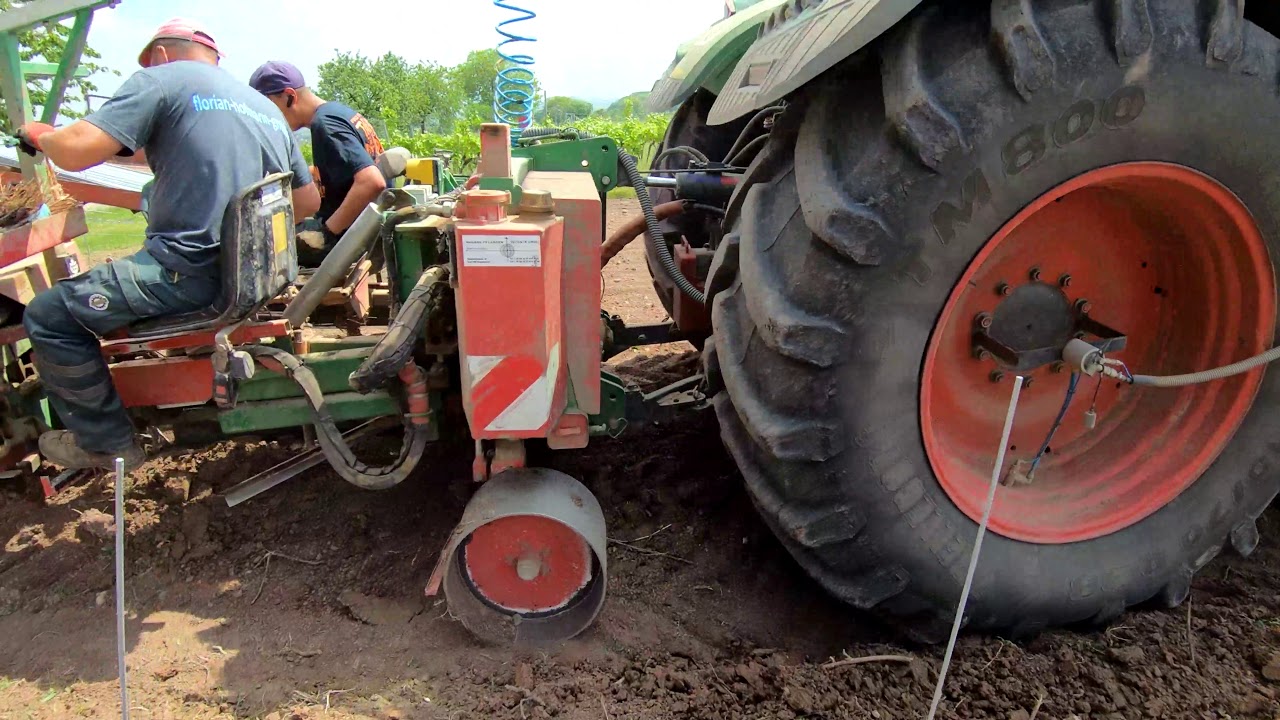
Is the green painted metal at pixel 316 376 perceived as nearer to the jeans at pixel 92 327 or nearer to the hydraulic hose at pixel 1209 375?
the jeans at pixel 92 327

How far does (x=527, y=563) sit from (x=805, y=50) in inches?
56.9

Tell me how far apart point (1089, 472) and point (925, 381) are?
775 millimetres

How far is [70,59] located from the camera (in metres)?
3.18

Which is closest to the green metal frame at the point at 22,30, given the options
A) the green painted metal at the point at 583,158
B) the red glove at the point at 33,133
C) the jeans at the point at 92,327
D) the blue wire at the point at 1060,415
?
the red glove at the point at 33,133

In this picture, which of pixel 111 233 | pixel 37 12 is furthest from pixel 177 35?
pixel 111 233

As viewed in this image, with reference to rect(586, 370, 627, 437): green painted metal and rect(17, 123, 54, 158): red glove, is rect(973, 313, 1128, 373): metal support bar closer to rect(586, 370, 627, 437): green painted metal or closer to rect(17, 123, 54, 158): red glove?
rect(586, 370, 627, 437): green painted metal

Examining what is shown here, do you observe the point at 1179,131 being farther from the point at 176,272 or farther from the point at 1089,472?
the point at 176,272

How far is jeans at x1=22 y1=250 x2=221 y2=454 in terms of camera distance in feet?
7.34

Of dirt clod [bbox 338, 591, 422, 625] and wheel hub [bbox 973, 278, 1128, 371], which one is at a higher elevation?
wheel hub [bbox 973, 278, 1128, 371]

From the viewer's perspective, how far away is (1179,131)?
1.79 m

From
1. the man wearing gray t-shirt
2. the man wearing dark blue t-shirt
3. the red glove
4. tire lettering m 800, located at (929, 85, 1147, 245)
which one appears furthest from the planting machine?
the man wearing dark blue t-shirt

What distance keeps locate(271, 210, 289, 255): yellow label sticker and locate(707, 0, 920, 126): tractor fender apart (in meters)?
1.34

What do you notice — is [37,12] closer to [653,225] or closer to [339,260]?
[339,260]

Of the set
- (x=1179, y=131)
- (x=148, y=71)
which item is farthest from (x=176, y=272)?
(x=1179, y=131)
